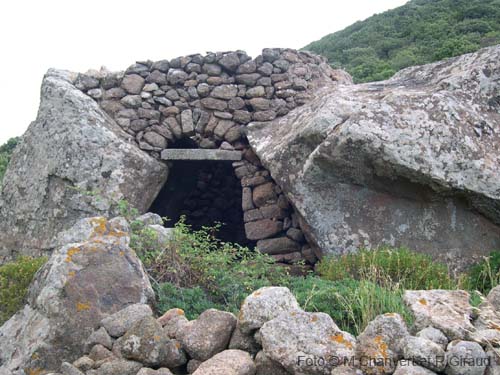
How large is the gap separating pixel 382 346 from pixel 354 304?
4.38ft

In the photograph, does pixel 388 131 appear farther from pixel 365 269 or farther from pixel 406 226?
pixel 365 269

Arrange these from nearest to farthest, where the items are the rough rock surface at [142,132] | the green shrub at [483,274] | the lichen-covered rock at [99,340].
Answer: the lichen-covered rock at [99,340]
the green shrub at [483,274]
the rough rock surface at [142,132]

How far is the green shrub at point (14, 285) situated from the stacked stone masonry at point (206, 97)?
11.9 feet

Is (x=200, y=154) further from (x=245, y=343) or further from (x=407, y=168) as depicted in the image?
(x=245, y=343)

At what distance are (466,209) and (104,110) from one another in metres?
5.30

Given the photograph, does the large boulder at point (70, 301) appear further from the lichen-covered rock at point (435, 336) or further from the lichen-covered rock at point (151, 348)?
the lichen-covered rock at point (435, 336)

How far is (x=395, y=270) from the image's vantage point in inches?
225

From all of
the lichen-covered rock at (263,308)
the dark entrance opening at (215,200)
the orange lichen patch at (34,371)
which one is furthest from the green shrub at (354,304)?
the dark entrance opening at (215,200)

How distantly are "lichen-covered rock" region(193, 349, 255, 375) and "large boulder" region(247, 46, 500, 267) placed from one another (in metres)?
3.79

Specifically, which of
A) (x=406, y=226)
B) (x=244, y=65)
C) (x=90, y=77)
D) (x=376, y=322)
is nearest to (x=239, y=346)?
(x=376, y=322)

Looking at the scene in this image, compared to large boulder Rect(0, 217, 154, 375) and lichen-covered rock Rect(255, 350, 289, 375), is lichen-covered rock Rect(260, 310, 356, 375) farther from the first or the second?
large boulder Rect(0, 217, 154, 375)

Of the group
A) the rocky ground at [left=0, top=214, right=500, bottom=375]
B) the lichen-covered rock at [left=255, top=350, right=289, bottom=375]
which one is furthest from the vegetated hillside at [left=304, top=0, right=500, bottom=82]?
the lichen-covered rock at [left=255, top=350, right=289, bottom=375]

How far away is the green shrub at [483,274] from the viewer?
5961 millimetres

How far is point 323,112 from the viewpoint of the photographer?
712 cm
